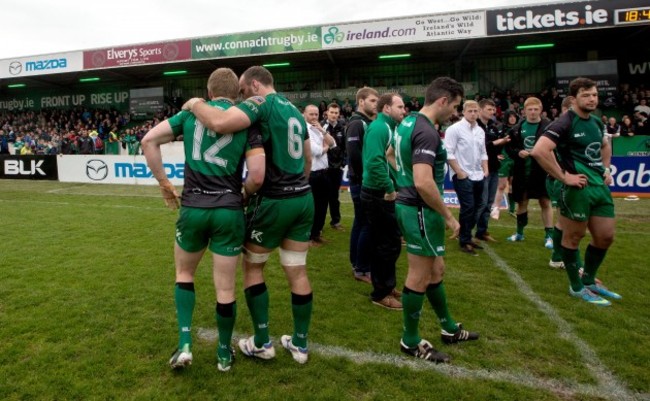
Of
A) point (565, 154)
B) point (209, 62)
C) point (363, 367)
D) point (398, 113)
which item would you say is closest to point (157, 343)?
point (363, 367)

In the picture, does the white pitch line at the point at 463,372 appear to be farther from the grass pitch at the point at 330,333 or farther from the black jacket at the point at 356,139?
the black jacket at the point at 356,139

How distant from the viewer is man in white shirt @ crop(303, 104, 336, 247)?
6.64 metres

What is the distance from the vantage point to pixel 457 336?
3.56 m

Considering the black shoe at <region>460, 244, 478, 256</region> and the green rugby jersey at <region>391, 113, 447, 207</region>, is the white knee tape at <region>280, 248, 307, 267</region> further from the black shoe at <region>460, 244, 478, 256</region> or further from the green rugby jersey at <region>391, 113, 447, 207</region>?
the black shoe at <region>460, 244, 478, 256</region>

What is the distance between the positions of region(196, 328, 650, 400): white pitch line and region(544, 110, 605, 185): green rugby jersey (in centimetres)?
219

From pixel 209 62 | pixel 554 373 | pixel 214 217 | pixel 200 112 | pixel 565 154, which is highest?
pixel 209 62

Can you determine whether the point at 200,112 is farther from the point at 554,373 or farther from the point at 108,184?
the point at 108,184

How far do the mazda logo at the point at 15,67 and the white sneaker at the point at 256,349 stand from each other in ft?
93.5

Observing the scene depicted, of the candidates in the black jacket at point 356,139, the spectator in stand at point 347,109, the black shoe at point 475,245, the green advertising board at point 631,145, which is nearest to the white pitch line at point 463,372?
the black jacket at point 356,139

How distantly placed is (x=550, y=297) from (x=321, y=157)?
365 centimetres

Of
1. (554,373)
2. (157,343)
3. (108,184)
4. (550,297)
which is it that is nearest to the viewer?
(554,373)

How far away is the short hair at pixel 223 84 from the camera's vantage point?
3.04 metres

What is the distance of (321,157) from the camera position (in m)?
6.76

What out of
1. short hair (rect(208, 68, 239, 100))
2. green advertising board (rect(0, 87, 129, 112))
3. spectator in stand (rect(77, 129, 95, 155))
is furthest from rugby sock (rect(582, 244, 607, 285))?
green advertising board (rect(0, 87, 129, 112))
